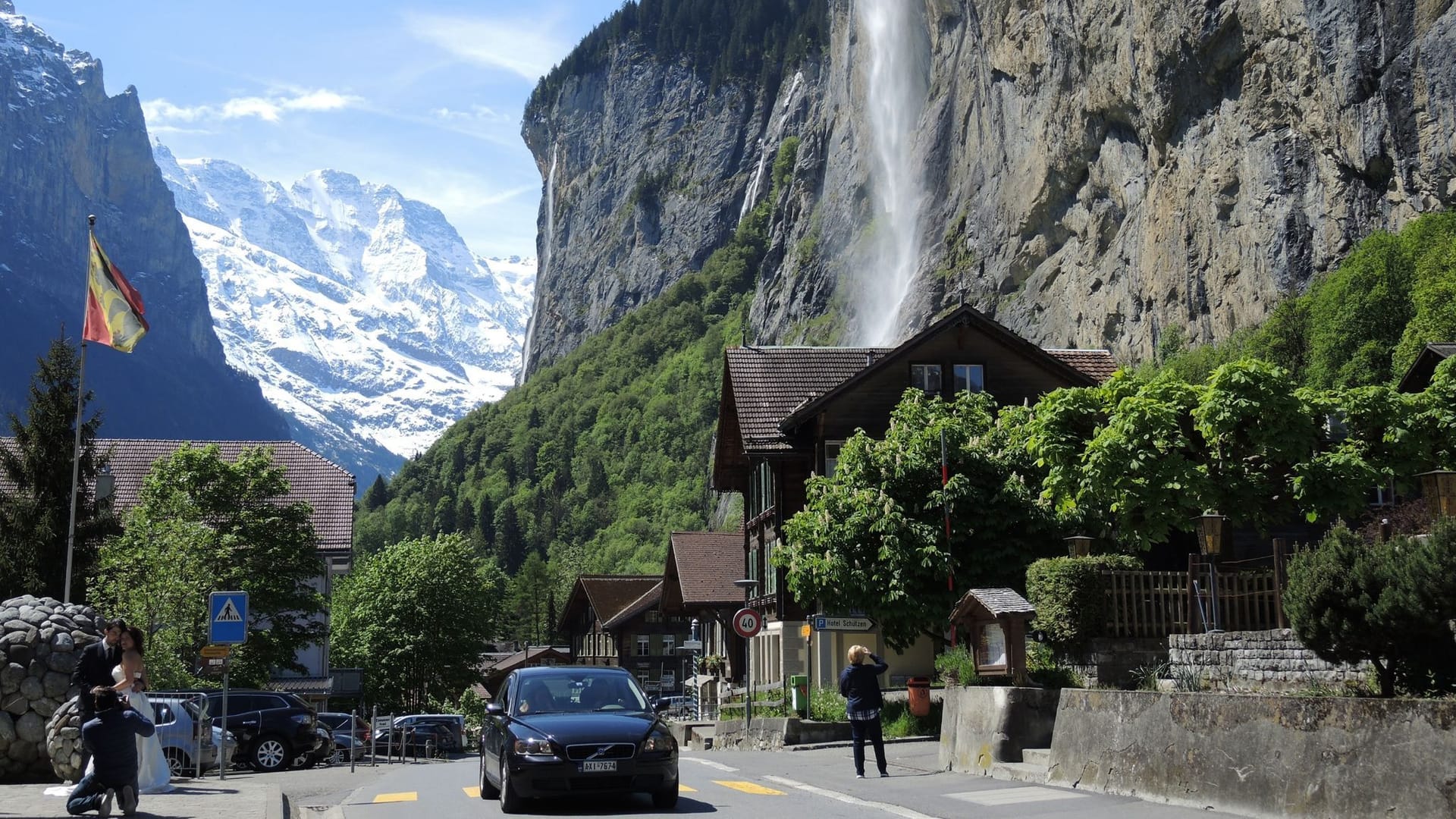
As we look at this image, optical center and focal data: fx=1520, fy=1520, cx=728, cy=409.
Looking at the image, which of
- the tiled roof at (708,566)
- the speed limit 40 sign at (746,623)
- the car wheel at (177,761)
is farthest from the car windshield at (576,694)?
the tiled roof at (708,566)

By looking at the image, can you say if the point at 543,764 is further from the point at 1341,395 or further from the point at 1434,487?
the point at 1341,395

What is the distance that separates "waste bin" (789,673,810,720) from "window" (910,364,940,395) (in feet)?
31.9

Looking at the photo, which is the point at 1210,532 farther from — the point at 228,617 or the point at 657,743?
the point at 228,617

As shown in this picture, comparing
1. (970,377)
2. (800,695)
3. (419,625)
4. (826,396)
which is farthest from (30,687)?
(419,625)

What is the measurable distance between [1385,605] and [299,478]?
52.3 metres

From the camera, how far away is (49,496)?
4700 cm

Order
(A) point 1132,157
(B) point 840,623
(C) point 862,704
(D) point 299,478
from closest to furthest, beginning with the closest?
(C) point 862,704 < (B) point 840,623 < (D) point 299,478 < (A) point 1132,157

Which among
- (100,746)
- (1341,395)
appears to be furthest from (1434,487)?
(100,746)

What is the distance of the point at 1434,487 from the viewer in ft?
80.2

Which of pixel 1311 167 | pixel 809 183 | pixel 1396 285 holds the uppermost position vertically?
pixel 809 183

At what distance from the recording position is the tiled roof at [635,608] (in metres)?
82.8

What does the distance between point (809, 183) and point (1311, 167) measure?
9913cm

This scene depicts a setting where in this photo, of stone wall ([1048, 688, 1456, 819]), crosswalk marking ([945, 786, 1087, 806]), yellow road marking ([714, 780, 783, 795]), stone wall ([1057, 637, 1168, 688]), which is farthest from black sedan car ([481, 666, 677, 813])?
stone wall ([1057, 637, 1168, 688])

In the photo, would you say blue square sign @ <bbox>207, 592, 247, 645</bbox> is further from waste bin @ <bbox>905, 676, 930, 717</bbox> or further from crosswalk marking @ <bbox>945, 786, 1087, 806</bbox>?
waste bin @ <bbox>905, 676, 930, 717</bbox>
